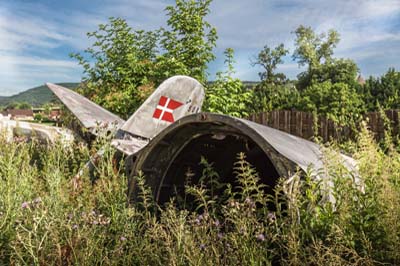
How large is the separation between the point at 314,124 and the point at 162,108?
8355 millimetres

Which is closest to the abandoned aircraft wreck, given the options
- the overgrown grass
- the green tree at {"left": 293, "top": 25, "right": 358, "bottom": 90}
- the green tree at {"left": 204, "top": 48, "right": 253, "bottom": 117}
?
the overgrown grass

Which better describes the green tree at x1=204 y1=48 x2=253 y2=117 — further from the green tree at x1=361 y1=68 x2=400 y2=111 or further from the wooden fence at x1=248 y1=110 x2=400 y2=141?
the green tree at x1=361 y1=68 x2=400 y2=111

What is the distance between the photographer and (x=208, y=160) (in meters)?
5.09

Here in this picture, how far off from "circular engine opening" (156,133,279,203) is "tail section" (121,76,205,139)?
1181mm

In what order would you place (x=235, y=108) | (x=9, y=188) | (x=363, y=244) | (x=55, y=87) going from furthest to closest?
1. (x=235, y=108)
2. (x=55, y=87)
3. (x=9, y=188)
4. (x=363, y=244)

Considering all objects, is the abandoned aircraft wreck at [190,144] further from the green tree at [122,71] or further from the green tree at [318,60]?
the green tree at [318,60]

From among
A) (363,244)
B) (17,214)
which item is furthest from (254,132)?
(17,214)

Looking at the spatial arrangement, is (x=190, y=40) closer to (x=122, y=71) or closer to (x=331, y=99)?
(x=122, y=71)

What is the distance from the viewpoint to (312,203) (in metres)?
2.77

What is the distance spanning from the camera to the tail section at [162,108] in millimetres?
6023

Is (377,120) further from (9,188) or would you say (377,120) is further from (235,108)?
(9,188)

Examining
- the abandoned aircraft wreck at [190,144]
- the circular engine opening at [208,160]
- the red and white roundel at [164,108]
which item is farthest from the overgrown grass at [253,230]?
the red and white roundel at [164,108]

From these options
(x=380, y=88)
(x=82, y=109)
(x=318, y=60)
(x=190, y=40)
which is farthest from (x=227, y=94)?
(x=318, y=60)

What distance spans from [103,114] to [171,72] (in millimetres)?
6395
